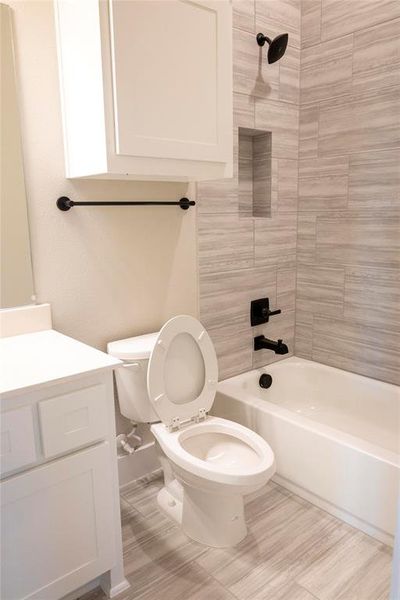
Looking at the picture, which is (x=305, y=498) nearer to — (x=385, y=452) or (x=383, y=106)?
(x=385, y=452)

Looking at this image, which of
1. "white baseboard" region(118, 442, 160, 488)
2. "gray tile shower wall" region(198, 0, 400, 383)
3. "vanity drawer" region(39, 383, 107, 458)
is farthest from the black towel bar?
"white baseboard" region(118, 442, 160, 488)

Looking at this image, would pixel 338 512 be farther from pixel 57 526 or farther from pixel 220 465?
pixel 57 526

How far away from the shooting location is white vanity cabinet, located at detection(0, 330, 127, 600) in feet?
4.16

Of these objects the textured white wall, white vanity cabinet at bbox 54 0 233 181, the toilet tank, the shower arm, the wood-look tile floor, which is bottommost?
the wood-look tile floor

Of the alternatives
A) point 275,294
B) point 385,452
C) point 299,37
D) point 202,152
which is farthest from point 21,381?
point 299,37

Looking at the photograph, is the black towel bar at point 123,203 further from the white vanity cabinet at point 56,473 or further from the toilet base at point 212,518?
the toilet base at point 212,518

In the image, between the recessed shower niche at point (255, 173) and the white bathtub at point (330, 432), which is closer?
the white bathtub at point (330, 432)

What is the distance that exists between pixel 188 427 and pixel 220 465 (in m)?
0.20

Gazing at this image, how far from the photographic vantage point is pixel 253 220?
2.52 meters

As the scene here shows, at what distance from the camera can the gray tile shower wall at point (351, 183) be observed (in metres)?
2.27

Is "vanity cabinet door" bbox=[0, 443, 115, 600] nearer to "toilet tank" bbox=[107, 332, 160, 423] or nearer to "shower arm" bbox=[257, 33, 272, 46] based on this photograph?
"toilet tank" bbox=[107, 332, 160, 423]

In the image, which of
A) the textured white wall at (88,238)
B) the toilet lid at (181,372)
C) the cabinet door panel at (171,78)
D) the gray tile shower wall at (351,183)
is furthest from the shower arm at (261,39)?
the toilet lid at (181,372)

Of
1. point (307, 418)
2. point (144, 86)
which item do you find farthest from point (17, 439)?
point (307, 418)

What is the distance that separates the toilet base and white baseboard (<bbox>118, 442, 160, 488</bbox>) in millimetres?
419
